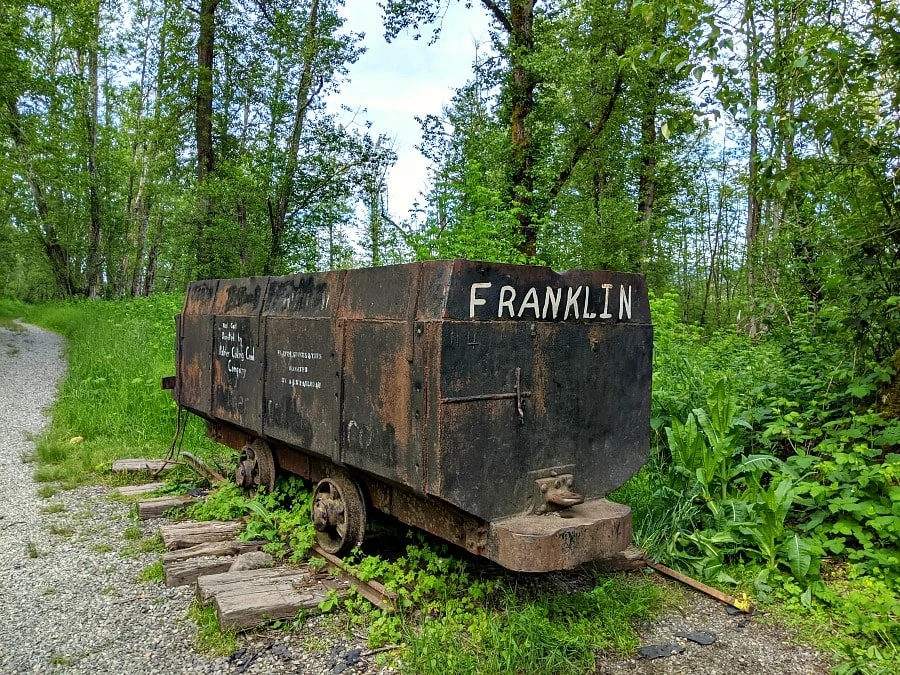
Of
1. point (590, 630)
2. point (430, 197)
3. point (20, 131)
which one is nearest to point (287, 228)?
point (430, 197)

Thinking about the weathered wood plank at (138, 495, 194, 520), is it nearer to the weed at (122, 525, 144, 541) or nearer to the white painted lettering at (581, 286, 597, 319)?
the weed at (122, 525, 144, 541)

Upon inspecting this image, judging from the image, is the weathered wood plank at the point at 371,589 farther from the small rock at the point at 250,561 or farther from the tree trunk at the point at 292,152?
the tree trunk at the point at 292,152

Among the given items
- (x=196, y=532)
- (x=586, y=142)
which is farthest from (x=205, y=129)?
(x=196, y=532)

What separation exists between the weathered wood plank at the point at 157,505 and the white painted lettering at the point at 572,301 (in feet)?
14.1

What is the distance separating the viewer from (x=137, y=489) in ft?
20.7

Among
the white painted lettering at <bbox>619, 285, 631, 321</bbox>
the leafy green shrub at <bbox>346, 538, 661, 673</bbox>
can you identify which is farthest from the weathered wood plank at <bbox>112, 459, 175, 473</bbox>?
the white painted lettering at <bbox>619, 285, 631, 321</bbox>

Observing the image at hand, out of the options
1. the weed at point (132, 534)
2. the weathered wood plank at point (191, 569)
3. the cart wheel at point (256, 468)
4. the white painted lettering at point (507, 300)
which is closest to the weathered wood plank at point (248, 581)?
the weathered wood plank at point (191, 569)

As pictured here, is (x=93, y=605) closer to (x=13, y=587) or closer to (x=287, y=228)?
(x=13, y=587)

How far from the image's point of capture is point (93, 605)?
13.0 feet

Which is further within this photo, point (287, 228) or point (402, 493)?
point (287, 228)

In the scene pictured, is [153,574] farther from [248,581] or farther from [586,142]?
[586,142]

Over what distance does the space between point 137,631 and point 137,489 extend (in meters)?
3.01

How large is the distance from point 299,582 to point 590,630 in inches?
73.8

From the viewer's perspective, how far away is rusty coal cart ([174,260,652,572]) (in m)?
3.11
